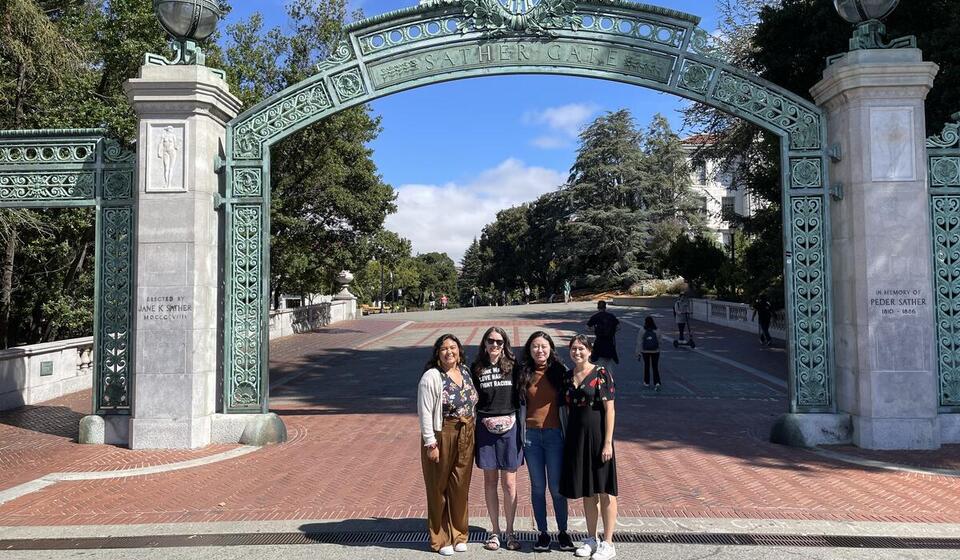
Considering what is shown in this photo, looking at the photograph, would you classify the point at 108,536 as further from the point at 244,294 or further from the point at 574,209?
the point at 574,209

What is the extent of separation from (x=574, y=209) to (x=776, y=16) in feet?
123

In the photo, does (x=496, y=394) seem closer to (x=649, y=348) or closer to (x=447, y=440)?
(x=447, y=440)

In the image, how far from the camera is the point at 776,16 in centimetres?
1675

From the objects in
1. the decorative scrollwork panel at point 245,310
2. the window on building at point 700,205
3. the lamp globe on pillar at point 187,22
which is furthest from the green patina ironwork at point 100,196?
the window on building at point 700,205

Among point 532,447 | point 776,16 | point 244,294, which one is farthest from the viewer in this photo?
point 776,16

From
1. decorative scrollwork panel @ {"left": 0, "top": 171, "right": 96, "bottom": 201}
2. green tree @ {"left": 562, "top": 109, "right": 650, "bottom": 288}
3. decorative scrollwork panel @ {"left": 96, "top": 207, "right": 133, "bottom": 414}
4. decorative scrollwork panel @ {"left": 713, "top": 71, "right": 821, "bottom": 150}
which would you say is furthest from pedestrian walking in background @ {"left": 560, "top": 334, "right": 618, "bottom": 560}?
green tree @ {"left": 562, "top": 109, "right": 650, "bottom": 288}

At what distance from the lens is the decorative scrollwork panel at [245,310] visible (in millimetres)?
8297

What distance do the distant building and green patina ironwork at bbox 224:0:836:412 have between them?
16.0 meters

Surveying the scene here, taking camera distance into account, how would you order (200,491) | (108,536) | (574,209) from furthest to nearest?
(574,209), (200,491), (108,536)

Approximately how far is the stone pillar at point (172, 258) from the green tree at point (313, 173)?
34.4 ft

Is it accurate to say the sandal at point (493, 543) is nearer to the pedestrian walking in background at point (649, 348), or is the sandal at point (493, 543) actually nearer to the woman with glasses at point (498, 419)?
the woman with glasses at point (498, 419)

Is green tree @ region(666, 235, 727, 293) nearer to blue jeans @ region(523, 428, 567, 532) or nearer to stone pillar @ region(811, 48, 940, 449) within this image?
stone pillar @ region(811, 48, 940, 449)

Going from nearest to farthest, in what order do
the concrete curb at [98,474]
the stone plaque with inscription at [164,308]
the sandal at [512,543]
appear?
the sandal at [512,543]
the concrete curb at [98,474]
the stone plaque with inscription at [164,308]

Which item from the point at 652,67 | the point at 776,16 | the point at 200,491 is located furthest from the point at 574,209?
the point at 200,491
